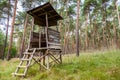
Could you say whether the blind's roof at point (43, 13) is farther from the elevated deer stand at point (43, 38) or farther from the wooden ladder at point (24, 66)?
the wooden ladder at point (24, 66)

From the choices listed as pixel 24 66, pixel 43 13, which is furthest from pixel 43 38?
pixel 24 66

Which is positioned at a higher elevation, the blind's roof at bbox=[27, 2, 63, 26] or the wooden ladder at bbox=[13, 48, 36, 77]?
the blind's roof at bbox=[27, 2, 63, 26]

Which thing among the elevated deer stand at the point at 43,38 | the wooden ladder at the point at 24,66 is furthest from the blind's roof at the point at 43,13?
the wooden ladder at the point at 24,66

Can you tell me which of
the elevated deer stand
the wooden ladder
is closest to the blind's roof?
the elevated deer stand

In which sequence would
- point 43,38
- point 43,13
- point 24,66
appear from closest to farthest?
point 24,66, point 43,13, point 43,38

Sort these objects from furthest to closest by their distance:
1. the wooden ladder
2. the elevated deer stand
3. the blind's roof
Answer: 1. the blind's roof
2. the elevated deer stand
3. the wooden ladder

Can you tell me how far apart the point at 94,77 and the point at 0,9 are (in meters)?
21.8

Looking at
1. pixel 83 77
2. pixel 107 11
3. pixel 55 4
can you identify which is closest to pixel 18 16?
pixel 55 4

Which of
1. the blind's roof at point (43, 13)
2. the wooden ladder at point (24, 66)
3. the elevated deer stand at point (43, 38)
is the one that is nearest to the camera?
the wooden ladder at point (24, 66)

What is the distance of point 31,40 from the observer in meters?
9.73

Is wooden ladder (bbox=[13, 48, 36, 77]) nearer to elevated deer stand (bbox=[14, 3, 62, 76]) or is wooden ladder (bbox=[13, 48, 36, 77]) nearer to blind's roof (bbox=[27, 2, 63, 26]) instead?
elevated deer stand (bbox=[14, 3, 62, 76])

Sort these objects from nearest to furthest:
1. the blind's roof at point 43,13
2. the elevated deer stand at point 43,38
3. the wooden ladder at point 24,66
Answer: the wooden ladder at point 24,66, the elevated deer stand at point 43,38, the blind's roof at point 43,13

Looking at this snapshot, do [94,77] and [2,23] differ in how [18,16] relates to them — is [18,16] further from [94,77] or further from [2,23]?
[94,77]

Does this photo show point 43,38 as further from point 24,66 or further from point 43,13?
point 24,66
